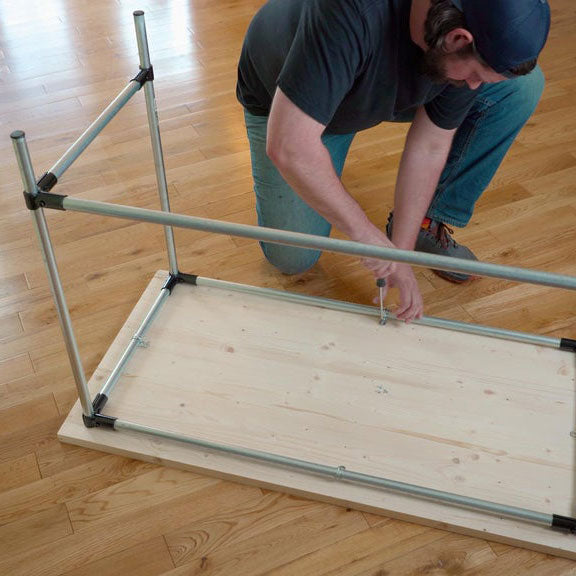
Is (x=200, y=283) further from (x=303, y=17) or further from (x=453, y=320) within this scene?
(x=303, y=17)

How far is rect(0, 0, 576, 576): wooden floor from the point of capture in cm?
123

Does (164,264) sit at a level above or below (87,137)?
below

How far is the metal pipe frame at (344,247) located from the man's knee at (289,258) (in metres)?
0.70

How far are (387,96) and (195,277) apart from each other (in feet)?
2.01

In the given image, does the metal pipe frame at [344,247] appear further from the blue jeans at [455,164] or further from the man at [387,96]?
the blue jeans at [455,164]

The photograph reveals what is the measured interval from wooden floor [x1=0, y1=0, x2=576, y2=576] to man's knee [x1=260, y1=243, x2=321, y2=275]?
25 millimetres

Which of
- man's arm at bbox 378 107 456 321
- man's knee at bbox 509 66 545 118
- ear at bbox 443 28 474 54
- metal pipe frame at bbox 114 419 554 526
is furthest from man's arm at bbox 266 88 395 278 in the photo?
man's knee at bbox 509 66 545 118

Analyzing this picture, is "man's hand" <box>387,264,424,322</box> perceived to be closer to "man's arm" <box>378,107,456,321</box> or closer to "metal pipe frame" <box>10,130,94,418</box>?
"man's arm" <box>378,107,456,321</box>

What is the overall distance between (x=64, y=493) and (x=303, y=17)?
902 millimetres

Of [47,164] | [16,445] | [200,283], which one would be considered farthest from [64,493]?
[47,164]

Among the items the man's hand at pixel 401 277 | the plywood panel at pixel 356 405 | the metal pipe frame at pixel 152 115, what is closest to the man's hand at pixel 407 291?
the man's hand at pixel 401 277

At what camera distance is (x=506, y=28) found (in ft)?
3.15

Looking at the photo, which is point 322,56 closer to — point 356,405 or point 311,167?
point 311,167

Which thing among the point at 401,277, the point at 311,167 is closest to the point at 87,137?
the point at 311,167
